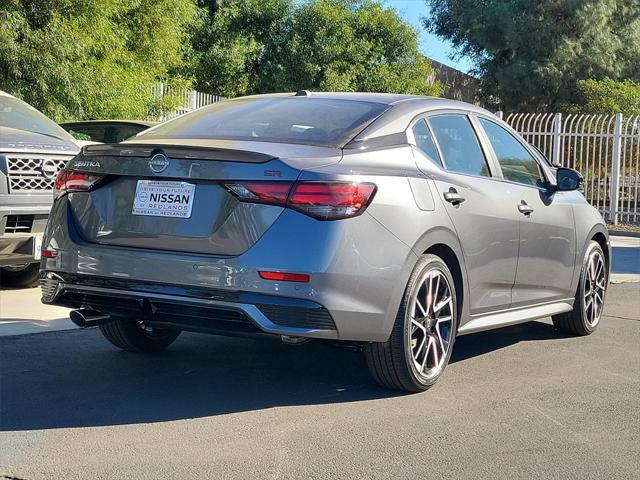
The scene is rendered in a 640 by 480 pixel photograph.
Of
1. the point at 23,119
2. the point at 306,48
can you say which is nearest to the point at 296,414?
the point at 23,119

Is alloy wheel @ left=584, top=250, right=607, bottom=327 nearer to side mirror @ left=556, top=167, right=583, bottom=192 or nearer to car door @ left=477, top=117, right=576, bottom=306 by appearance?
car door @ left=477, top=117, right=576, bottom=306

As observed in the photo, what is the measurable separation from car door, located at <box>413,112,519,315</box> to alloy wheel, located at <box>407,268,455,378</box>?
269 mm

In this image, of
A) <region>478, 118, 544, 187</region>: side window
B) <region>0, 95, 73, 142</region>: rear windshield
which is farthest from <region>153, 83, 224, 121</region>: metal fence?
<region>478, 118, 544, 187</region>: side window

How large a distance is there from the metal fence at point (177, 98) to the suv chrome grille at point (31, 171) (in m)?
9.36

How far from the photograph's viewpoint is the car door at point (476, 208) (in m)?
5.45

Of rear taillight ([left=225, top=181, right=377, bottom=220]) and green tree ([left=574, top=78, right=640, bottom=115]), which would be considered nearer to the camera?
rear taillight ([left=225, top=181, right=377, bottom=220])

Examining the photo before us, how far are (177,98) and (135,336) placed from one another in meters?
12.5

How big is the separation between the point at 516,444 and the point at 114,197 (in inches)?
91.2

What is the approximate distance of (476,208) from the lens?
5590 millimetres

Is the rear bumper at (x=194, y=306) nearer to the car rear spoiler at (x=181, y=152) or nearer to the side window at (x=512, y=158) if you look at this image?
the car rear spoiler at (x=181, y=152)

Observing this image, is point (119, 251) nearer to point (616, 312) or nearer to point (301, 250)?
point (301, 250)

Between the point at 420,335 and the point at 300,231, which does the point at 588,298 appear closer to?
the point at 420,335

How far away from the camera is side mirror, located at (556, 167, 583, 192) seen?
21.7ft

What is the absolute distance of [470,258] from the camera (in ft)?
18.1
